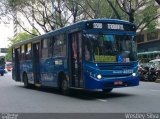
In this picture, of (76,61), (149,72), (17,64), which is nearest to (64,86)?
(76,61)

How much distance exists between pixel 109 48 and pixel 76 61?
1.46m

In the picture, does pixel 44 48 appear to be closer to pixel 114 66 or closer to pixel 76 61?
pixel 76 61

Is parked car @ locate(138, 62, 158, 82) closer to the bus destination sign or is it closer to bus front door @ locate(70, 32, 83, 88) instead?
the bus destination sign

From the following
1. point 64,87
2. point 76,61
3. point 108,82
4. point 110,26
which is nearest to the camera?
point 108,82

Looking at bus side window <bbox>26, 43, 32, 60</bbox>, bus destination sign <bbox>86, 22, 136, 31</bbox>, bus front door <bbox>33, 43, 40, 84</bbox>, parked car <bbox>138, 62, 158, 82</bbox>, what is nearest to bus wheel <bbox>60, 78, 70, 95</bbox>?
bus destination sign <bbox>86, 22, 136, 31</bbox>

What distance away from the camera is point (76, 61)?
16.0m

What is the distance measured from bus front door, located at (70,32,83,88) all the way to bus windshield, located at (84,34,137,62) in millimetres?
532

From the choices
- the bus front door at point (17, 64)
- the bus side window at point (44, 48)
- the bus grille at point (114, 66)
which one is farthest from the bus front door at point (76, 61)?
the bus front door at point (17, 64)

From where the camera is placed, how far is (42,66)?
67.3 feet

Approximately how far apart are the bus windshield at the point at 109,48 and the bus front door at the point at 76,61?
532mm

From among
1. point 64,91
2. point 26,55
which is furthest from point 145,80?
point 64,91

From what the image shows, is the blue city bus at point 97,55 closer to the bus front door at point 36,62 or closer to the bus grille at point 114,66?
the bus grille at point 114,66

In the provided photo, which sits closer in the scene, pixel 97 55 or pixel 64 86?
pixel 97 55

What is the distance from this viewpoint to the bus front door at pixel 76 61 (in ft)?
51.5
